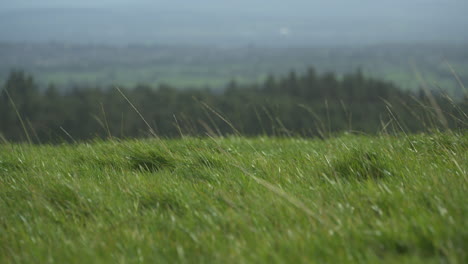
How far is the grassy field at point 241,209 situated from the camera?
3.05 m

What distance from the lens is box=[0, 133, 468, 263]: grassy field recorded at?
120 inches

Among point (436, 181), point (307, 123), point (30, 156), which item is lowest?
point (307, 123)

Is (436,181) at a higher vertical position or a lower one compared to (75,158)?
higher

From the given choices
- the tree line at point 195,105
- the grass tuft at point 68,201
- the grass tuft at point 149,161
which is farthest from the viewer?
the tree line at point 195,105

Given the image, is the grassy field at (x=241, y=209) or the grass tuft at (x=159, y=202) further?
the grass tuft at (x=159, y=202)

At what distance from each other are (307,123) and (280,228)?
77044mm

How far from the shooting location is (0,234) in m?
3.80

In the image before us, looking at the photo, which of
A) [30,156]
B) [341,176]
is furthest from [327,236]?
[30,156]

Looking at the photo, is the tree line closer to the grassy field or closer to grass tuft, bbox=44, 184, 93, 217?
the grassy field

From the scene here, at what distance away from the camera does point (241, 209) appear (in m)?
3.90

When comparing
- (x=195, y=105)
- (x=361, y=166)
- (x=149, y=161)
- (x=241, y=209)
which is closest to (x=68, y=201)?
(x=149, y=161)

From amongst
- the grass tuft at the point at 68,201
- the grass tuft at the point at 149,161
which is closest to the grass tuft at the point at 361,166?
the grass tuft at the point at 149,161

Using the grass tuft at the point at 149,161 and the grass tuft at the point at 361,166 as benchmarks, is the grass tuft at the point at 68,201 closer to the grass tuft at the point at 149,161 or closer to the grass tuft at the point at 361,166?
the grass tuft at the point at 149,161

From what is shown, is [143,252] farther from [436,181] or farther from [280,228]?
[436,181]
